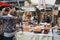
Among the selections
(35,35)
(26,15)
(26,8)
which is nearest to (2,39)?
(35,35)

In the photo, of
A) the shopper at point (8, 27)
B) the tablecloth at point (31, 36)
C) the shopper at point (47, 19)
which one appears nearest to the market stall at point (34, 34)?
the tablecloth at point (31, 36)

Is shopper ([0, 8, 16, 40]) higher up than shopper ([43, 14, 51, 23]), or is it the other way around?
shopper ([0, 8, 16, 40])

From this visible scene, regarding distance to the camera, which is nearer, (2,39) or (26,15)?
(2,39)

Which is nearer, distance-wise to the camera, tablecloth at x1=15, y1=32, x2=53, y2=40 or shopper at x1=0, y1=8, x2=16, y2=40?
tablecloth at x1=15, y1=32, x2=53, y2=40

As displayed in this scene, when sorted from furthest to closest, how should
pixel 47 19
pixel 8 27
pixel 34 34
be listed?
pixel 47 19 → pixel 8 27 → pixel 34 34

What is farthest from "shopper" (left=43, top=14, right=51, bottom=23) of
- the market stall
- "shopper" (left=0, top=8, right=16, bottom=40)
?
"shopper" (left=0, top=8, right=16, bottom=40)

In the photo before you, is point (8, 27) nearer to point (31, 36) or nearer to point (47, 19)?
point (31, 36)

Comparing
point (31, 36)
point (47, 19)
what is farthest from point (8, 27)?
point (47, 19)

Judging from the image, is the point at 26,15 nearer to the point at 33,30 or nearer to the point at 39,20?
the point at 39,20

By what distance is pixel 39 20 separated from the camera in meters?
4.96

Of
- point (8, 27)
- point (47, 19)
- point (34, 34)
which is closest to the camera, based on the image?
point (34, 34)

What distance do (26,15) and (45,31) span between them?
2498 millimetres

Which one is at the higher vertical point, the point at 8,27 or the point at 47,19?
the point at 8,27

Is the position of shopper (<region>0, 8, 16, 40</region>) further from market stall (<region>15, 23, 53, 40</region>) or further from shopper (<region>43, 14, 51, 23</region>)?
shopper (<region>43, 14, 51, 23</region>)
